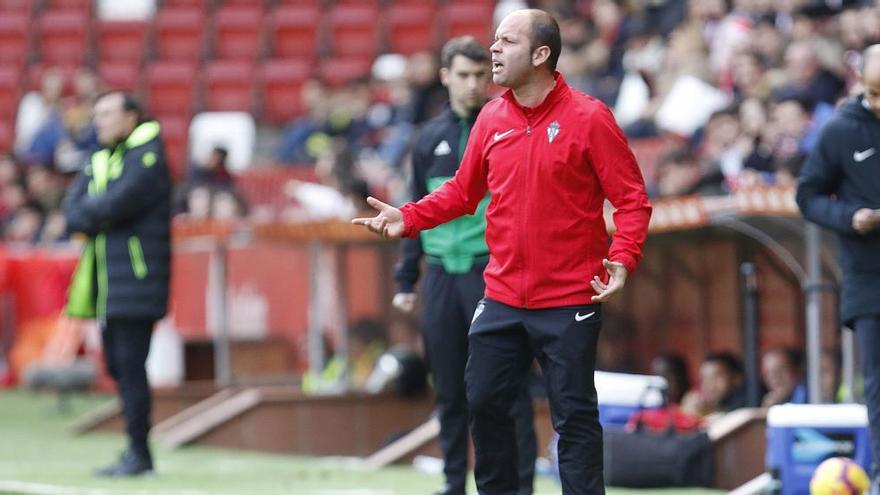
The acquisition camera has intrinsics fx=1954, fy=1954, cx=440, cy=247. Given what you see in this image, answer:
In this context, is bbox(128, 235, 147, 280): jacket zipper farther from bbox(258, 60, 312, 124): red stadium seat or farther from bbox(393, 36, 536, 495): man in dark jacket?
bbox(258, 60, 312, 124): red stadium seat

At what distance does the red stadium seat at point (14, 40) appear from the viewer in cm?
2272

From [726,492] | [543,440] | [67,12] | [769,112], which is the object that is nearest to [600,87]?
[769,112]

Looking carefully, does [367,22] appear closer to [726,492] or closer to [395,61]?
[395,61]

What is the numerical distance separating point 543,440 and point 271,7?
1234cm

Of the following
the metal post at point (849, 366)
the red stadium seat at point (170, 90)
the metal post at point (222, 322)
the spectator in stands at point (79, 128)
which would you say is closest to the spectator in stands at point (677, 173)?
the metal post at point (849, 366)

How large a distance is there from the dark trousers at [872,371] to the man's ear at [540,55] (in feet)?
6.44

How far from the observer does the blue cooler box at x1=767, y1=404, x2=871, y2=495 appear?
27.5 feet

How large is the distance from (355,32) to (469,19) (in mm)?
1501

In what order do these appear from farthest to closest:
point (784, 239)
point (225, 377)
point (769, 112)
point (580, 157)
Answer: point (225, 377), point (769, 112), point (784, 239), point (580, 157)

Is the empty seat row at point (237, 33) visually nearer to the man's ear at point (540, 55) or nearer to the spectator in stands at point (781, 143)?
the spectator in stands at point (781, 143)

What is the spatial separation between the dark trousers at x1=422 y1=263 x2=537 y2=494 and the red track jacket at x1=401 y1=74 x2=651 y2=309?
5.01 feet

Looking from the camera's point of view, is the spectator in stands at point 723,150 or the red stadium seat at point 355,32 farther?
the red stadium seat at point 355,32

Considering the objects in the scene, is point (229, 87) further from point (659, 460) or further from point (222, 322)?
point (659, 460)

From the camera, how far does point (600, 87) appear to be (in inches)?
624
